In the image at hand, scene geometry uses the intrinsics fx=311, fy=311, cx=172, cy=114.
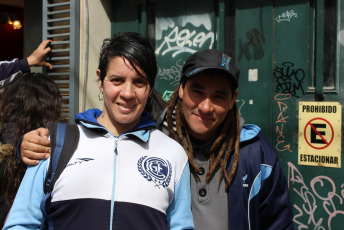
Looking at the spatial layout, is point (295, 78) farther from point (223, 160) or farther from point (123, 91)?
point (123, 91)

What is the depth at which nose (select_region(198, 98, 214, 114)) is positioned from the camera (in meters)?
1.67

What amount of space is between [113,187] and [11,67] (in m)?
2.59

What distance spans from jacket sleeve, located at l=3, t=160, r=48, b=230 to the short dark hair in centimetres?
62

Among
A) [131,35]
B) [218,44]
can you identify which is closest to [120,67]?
[131,35]

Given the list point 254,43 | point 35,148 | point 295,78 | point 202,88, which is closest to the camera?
point 35,148

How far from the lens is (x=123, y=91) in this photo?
5.20ft

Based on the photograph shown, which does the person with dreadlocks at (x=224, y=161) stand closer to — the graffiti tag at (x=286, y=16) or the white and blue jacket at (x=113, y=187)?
the white and blue jacket at (x=113, y=187)

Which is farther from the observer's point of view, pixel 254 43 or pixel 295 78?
pixel 254 43

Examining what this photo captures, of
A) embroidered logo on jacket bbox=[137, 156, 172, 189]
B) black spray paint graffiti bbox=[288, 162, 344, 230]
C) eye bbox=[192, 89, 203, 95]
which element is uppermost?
eye bbox=[192, 89, 203, 95]

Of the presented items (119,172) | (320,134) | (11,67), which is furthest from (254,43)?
(11,67)

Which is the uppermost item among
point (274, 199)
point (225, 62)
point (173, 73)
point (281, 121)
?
point (173, 73)

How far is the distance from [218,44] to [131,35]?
1905 mm

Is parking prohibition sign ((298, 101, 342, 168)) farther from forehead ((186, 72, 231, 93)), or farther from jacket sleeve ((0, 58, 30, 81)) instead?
jacket sleeve ((0, 58, 30, 81))

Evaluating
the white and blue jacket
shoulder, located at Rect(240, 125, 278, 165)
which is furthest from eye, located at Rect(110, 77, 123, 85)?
shoulder, located at Rect(240, 125, 278, 165)
